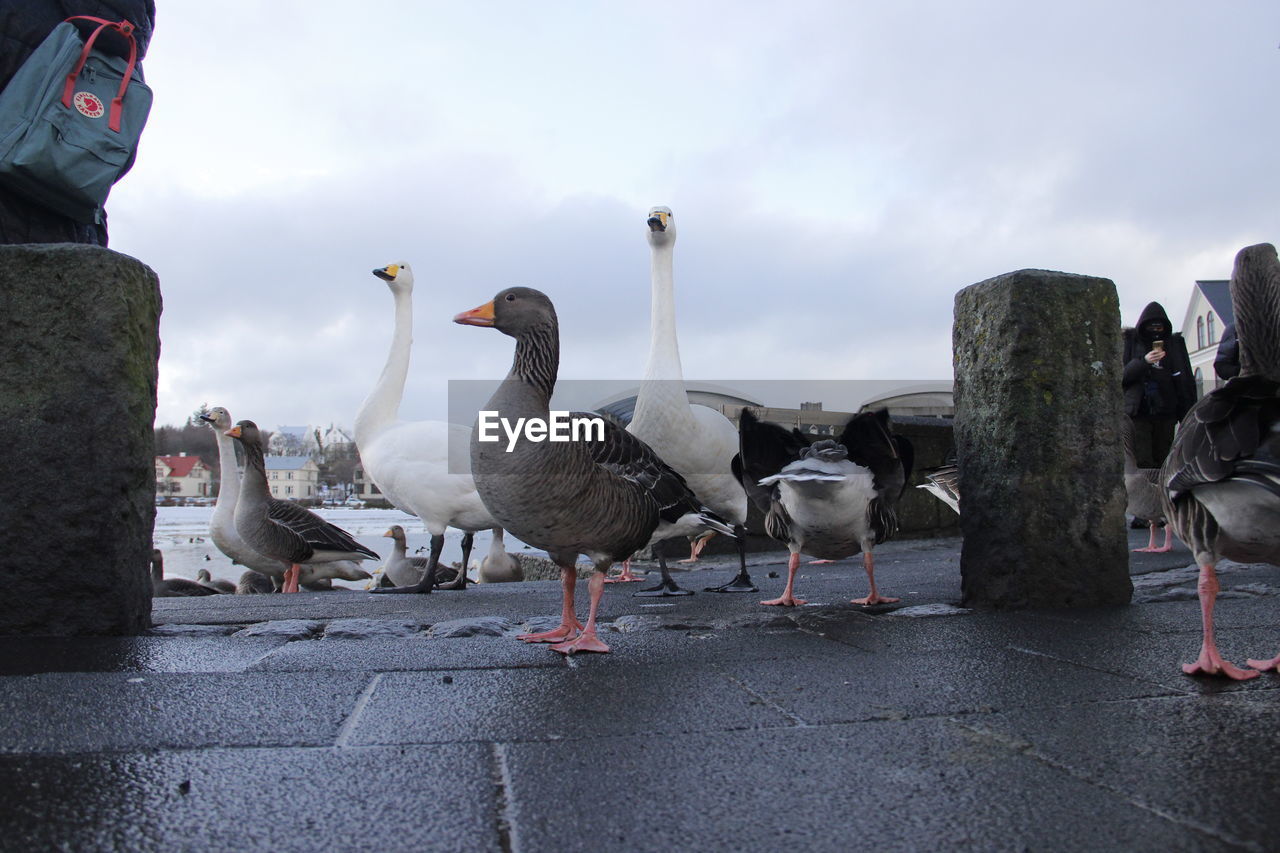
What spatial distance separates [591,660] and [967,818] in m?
1.94

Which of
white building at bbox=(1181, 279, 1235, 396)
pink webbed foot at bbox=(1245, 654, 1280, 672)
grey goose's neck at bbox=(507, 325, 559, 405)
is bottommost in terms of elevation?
pink webbed foot at bbox=(1245, 654, 1280, 672)

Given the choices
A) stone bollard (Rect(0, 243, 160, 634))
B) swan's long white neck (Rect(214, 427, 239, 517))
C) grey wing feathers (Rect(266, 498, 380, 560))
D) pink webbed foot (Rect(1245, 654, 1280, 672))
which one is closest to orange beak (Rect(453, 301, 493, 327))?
stone bollard (Rect(0, 243, 160, 634))

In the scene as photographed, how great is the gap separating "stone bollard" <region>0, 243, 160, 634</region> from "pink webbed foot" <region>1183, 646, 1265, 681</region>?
4223 millimetres

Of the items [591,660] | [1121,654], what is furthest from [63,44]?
[1121,654]

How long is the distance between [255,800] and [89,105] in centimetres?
418

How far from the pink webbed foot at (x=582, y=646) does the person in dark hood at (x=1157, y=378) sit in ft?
A: 26.3

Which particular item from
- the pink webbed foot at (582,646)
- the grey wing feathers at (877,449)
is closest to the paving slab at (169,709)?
the pink webbed foot at (582,646)

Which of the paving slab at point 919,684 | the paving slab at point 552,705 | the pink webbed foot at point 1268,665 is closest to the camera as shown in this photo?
the paving slab at point 552,705

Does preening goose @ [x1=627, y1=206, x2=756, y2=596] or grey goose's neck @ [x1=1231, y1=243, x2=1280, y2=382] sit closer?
grey goose's neck @ [x1=1231, y1=243, x2=1280, y2=382]

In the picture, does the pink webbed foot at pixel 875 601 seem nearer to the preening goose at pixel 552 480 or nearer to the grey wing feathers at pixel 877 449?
the grey wing feathers at pixel 877 449

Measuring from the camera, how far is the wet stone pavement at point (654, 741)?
162cm

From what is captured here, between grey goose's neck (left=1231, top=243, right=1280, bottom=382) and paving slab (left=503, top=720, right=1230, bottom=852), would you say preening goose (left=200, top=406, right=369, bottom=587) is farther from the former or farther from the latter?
grey goose's neck (left=1231, top=243, right=1280, bottom=382)

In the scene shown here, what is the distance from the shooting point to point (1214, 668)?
2799 mm

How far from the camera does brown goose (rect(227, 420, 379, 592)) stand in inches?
355
